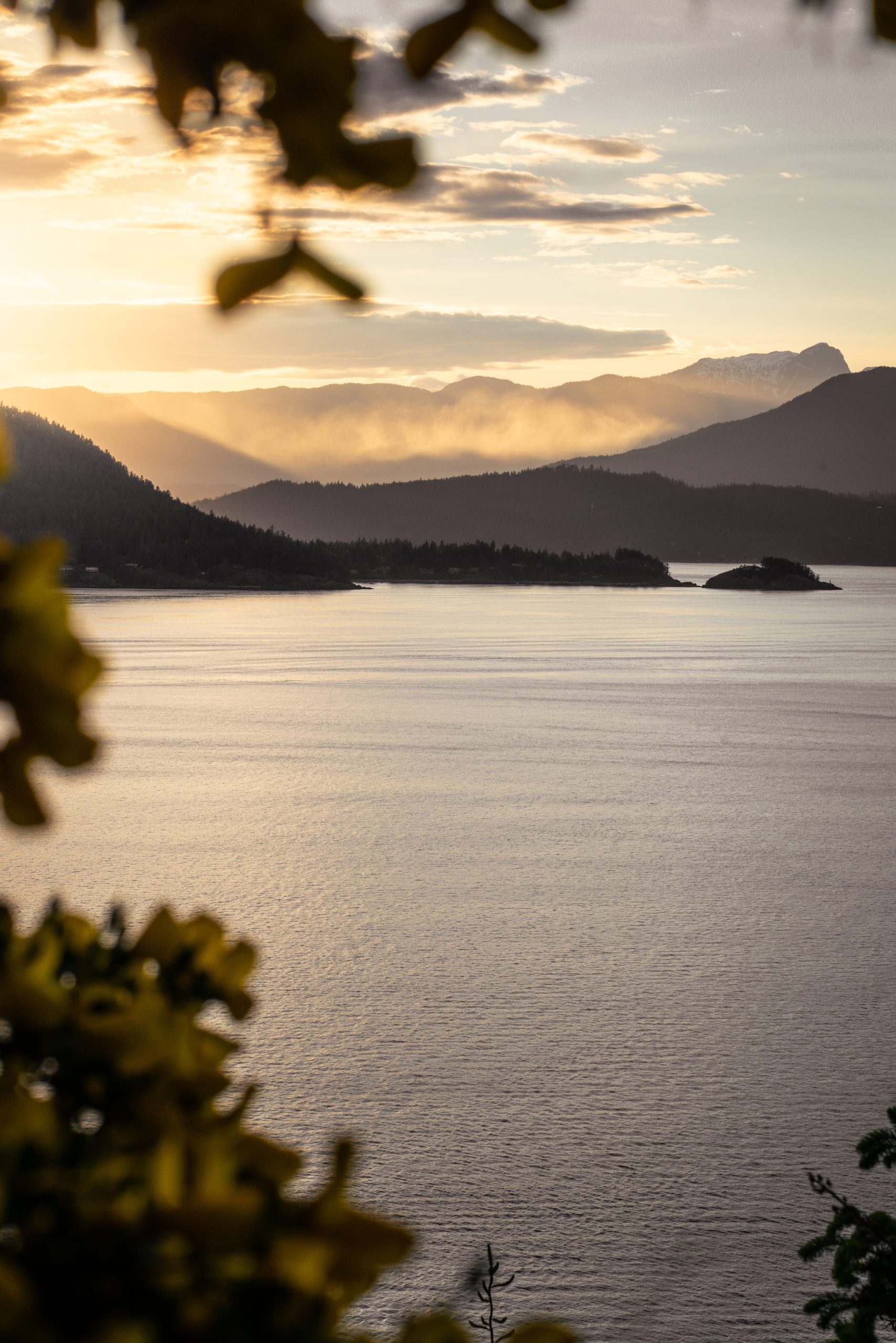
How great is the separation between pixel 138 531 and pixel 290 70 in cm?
10268

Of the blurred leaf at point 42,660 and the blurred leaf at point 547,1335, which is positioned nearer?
the blurred leaf at point 42,660

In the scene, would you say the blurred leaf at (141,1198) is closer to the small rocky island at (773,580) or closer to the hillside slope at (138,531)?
the hillside slope at (138,531)

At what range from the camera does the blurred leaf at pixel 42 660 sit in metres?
0.62

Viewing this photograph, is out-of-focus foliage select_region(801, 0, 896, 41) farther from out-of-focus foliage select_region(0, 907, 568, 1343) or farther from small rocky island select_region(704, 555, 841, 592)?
small rocky island select_region(704, 555, 841, 592)

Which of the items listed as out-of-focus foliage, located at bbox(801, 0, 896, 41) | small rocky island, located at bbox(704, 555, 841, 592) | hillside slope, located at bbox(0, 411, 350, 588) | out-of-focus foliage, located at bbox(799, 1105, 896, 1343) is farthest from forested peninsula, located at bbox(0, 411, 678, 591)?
out-of-focus foliage, located at bbox(801, 0, 896, 41)

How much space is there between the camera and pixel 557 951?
801 centimetres

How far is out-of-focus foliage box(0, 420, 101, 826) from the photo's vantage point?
2.03ft

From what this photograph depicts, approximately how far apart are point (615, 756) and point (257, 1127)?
38.6ft

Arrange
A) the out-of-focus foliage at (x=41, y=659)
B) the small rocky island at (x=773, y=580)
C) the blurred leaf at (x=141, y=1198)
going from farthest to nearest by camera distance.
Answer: the small rocky island at (x=773, y=580), the blurred leaf at (x=141, y=1198), the out-of-focus foliage at (x=41, y=659)

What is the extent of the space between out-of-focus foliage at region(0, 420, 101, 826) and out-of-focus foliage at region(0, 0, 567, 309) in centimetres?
19

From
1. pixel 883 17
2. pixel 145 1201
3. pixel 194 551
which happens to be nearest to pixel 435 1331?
pixel 145 1201

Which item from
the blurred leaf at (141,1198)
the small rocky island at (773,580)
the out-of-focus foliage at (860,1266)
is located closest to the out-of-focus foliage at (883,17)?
the blurred leaf at (141,1198)

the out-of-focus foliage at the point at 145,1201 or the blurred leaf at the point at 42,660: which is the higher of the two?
the blurred leaf at the point at 42,660

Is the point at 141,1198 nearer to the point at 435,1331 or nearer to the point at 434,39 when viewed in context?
the point at 435,1331
